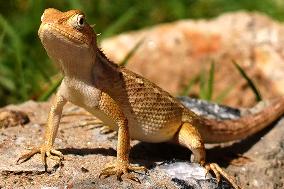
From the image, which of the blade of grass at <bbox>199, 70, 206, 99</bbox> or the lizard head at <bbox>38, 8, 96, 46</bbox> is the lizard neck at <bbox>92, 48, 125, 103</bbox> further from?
the blade of grass at <bbox>199, 70, 206, 99</bbox>

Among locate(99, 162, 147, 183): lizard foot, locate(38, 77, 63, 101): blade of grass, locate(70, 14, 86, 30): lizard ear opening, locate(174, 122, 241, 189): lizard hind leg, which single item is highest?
locate(70, 14, 86, 30): lizard ear opening

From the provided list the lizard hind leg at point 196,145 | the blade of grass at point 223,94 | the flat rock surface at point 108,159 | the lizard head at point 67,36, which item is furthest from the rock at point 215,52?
the lizard head at point 67,36

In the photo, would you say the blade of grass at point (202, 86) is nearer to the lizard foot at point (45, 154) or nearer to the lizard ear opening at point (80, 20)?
the lizard foot at point (45, 154)

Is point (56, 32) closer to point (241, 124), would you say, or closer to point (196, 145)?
point (196, 145)

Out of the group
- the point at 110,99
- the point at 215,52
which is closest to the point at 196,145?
the point at 110,99

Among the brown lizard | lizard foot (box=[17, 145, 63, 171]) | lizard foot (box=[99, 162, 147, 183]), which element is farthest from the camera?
lizard foot (box=[17, 145, 63, 171])

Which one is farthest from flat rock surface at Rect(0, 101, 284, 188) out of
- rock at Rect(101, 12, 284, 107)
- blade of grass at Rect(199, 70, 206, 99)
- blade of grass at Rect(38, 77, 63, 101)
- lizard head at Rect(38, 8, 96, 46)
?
rock at Rect(101, 12, 284, 107)
